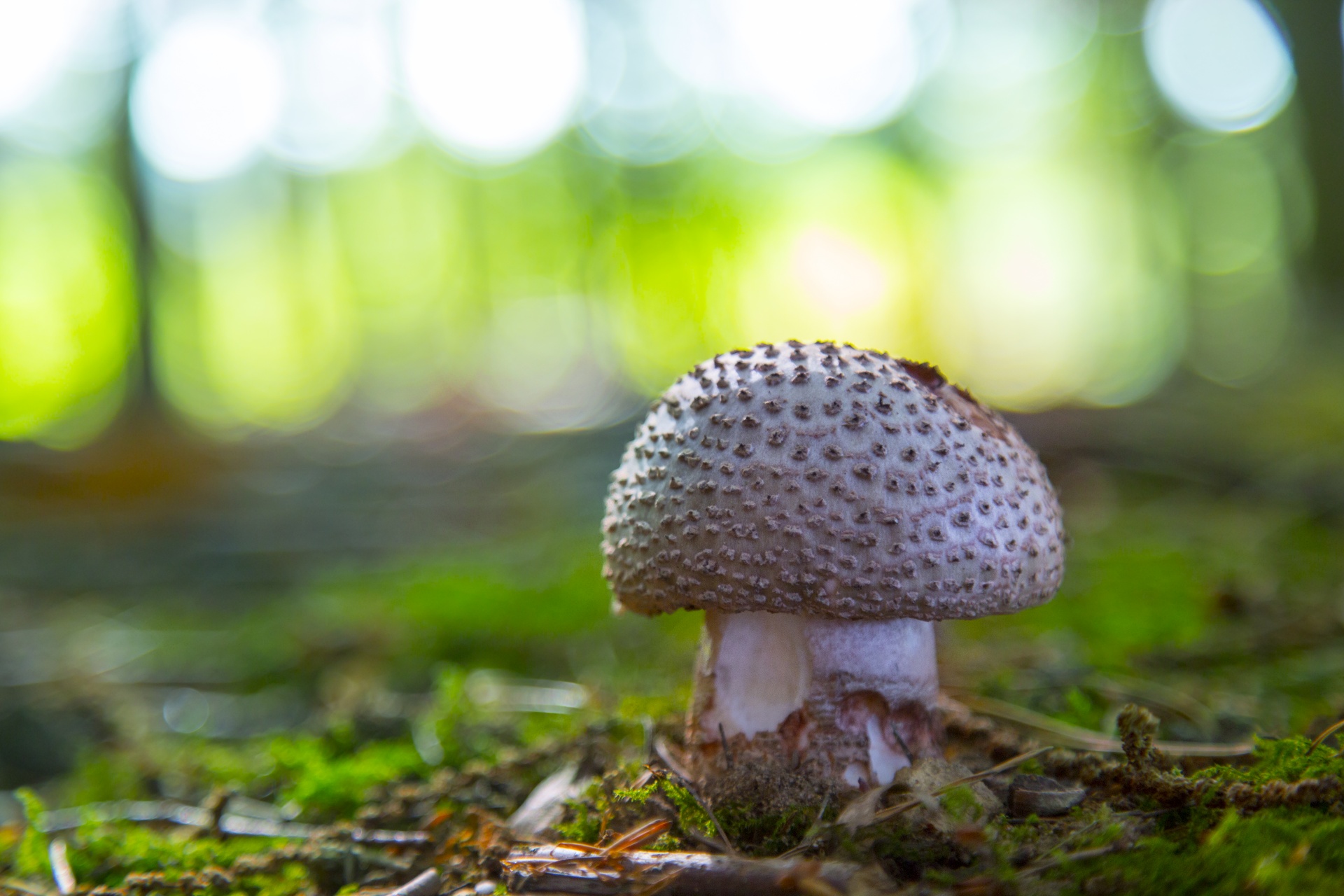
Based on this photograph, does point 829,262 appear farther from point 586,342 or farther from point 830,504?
point 830,504

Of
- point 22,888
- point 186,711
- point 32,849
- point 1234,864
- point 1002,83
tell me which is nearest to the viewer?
point 1234,864

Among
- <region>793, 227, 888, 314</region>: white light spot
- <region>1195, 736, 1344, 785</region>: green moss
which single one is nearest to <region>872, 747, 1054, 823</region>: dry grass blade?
<region>1195, 736, 1344, 785</region>: green moss

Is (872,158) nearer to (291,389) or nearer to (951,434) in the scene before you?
(291,389)

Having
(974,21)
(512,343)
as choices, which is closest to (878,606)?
(974,21)

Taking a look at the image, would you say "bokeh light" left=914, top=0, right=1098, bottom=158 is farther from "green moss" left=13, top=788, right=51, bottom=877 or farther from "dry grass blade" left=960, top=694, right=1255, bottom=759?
"green moss" left=13, top=788, right=51, bottom=877

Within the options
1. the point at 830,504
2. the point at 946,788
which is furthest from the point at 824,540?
the point at 946,788

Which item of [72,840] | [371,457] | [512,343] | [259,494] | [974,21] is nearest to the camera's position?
[72,840]
